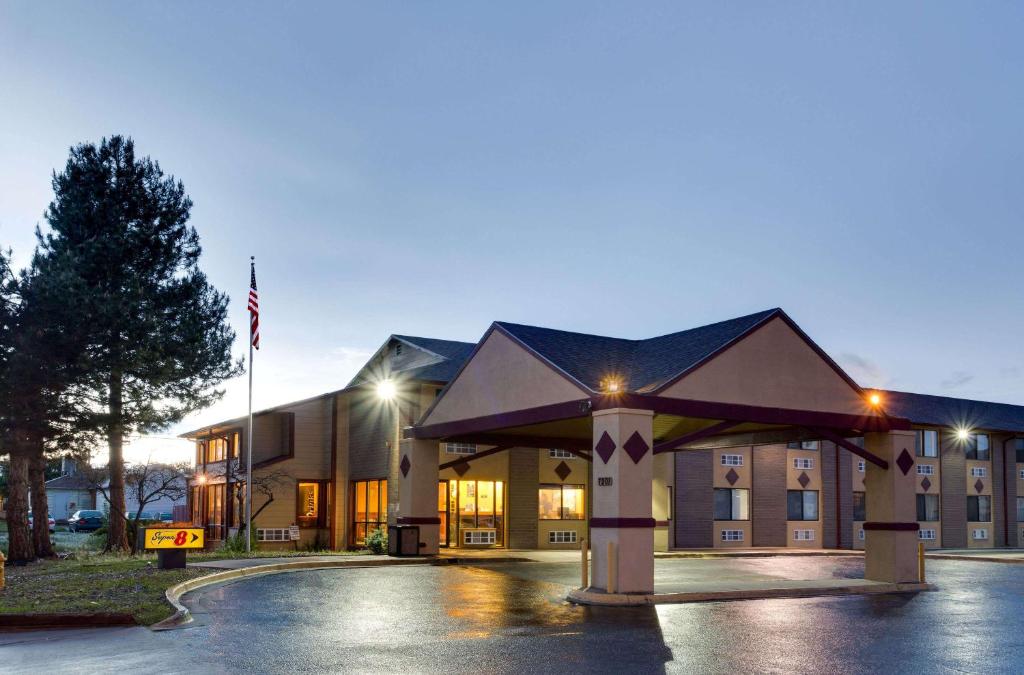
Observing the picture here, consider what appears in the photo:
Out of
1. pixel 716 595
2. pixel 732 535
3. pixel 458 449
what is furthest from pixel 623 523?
pixel 732 535

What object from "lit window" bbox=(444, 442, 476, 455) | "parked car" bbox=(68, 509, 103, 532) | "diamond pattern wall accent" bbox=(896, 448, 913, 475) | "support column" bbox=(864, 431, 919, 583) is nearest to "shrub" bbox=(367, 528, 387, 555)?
"lit window" bbox=(444, 442, 476, 455)

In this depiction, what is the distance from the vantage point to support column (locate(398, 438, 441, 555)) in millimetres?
29281

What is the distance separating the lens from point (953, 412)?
4912cm

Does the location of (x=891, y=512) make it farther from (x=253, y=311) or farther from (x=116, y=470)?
(x=116, y=470)

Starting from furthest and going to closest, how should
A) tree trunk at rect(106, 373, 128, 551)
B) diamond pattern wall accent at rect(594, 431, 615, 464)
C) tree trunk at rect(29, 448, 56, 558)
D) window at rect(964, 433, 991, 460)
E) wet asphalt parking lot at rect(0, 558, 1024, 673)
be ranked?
1. window at rect(964, 433, 991, 460)
2. tree trunk at rect(29, 448, 56, 558)
3. tree trunk at rect(106, 373, 128, 551)
4. diamond pattern wall accent at rect(594, 431, 615, 464)
5. wet asphalt parking lot at rect(0, 558, 1024, 673)

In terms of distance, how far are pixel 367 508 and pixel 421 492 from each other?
8500 millimetres

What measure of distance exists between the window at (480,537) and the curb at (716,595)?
15.4 m

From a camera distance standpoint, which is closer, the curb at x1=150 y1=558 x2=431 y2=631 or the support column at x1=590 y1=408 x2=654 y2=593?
the curb at x1=150 y1=558 x2=431 y2=631

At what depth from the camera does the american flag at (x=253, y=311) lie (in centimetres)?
3150

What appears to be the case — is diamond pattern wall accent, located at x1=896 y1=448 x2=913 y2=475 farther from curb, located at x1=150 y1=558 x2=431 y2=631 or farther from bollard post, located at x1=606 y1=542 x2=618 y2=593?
curb, located at x1=150 y1=558 x2=431 y2=631

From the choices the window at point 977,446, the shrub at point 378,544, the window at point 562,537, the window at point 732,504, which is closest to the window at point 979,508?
the window at point 977,446

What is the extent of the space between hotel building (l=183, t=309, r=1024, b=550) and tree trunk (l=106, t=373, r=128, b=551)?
13.7 ft

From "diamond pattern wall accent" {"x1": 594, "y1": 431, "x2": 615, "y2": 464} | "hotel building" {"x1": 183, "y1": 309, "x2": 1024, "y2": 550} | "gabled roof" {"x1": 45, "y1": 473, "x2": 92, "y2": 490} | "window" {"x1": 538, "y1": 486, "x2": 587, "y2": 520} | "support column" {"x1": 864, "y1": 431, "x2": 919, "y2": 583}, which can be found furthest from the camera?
"gabled roof" {"x1": 45, "y1": 473, "x2": 92, "y2": 490}

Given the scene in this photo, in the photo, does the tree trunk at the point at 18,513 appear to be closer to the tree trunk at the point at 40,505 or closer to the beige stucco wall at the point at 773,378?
the tree trunk at the point at 40,505
